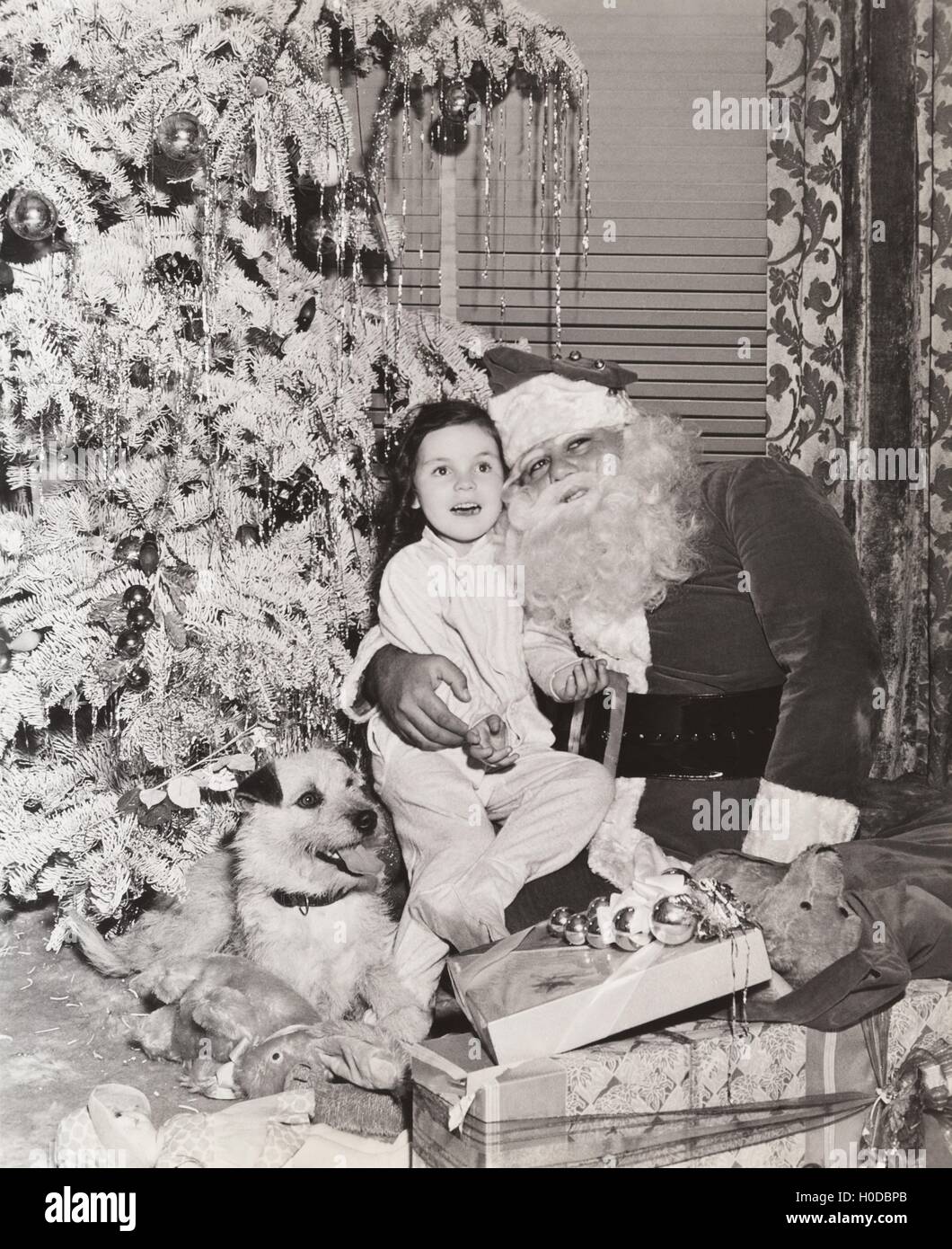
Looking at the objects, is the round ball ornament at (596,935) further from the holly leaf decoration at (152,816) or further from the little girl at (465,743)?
the holly leaf decoration at (152,816)

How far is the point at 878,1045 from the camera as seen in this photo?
1983 mm

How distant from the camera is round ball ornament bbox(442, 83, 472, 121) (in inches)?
95.0

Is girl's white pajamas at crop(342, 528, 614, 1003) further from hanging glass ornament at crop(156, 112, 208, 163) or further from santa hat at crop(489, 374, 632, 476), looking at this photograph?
hanging glass ornament at crop(156, 112, 208, 163)

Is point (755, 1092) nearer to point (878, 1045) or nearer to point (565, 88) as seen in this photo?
point (878, 1045)

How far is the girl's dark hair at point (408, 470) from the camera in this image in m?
2.24

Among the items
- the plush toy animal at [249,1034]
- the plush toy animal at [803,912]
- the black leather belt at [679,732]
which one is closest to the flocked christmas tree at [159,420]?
the plush toy animal at [249,1034]

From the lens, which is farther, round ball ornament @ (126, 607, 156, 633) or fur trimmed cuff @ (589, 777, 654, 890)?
round ball ornament @ (126, 607, 156, 633)

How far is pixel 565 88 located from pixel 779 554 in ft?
3.41

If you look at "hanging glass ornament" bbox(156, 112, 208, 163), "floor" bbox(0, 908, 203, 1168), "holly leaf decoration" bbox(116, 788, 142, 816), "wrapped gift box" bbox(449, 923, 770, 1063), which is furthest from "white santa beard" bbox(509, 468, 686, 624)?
"floor" bbox(0, 908, 203, 1168)

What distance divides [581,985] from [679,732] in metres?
0.54

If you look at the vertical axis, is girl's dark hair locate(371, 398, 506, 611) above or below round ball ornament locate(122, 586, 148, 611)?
above

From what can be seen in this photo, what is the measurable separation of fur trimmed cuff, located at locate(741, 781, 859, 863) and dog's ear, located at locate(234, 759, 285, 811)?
2.81 ft

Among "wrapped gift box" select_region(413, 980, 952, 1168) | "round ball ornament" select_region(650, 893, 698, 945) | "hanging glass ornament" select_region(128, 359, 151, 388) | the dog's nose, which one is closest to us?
"wrapped gift box" select_region(413, 980, 952, 1168)

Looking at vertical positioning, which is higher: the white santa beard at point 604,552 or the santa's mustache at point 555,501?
the santa's mustache at point 555,501
